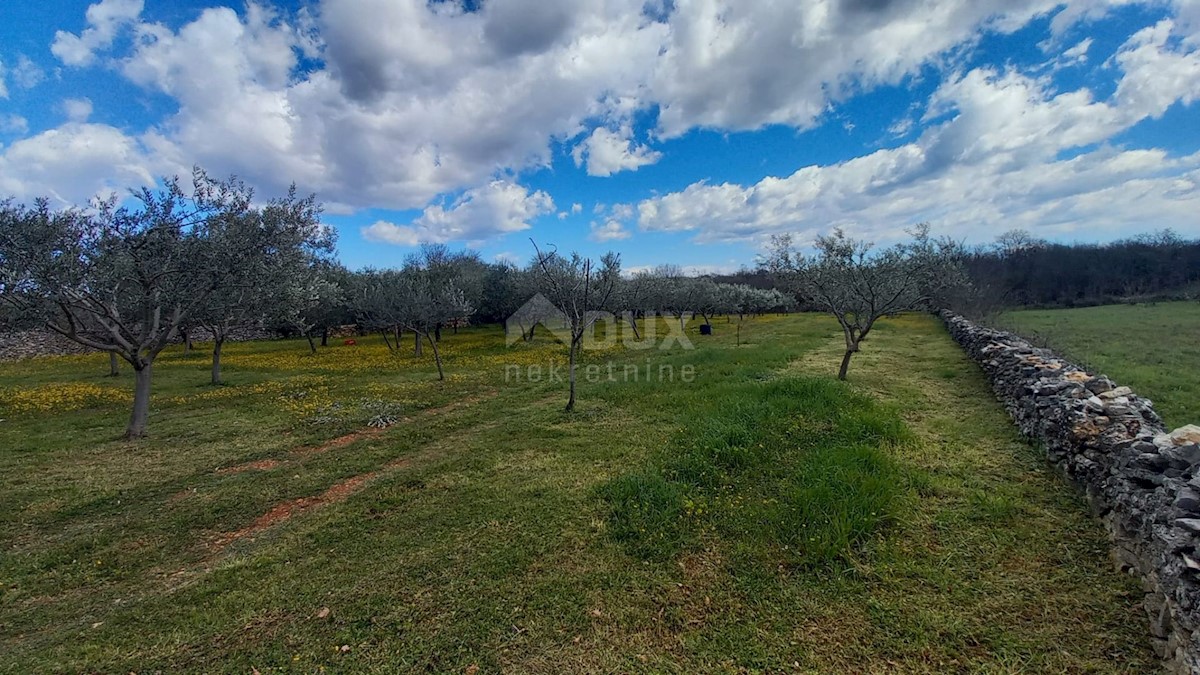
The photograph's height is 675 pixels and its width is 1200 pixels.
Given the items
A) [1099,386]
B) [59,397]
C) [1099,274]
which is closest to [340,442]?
[1099,386]

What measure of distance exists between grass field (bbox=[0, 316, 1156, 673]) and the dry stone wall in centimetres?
26

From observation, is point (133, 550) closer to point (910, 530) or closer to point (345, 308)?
point (910, 530)

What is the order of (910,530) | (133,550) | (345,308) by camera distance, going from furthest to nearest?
(345,308) → (133,550) → (910,530)

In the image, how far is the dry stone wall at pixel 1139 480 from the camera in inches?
132

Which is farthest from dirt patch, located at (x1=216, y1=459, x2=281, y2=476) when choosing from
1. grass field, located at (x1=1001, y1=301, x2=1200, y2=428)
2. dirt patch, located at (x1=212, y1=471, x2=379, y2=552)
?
grass field, located at (x1=1001, y1=301, x2=1200, y2=428)

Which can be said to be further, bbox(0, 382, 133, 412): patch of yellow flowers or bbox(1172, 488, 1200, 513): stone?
bbox(0, 382, 133, 412): patch of yellow flowers

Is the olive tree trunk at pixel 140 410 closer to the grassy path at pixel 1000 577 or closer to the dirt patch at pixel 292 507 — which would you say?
the dirt patch at pixel 292 507

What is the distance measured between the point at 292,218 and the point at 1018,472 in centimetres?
1573

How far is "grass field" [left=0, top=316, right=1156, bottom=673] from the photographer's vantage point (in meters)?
3.79

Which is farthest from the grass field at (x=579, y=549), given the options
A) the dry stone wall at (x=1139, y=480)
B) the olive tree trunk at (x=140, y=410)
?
the olive tree trunk at (x=140, y=410)

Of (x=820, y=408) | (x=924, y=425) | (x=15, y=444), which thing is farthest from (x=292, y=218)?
(x=924, y=425)

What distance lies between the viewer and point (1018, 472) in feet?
21.8

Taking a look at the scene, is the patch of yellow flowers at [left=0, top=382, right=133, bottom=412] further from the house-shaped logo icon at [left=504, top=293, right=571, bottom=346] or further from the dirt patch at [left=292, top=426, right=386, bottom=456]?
the house-shaped logo icon at [left=504, top=293, right=571, bottom=346]

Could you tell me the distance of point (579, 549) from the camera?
520cm
